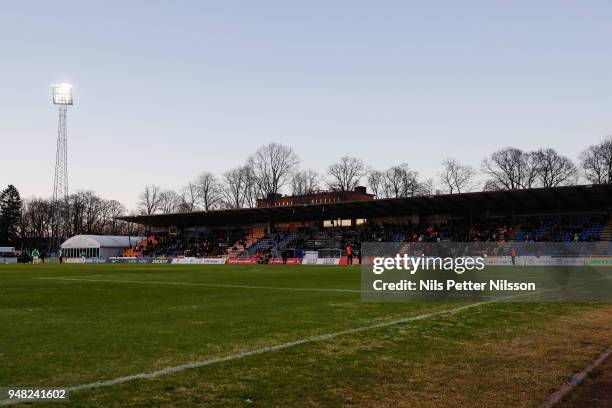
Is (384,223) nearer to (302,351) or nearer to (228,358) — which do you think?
(302,351)

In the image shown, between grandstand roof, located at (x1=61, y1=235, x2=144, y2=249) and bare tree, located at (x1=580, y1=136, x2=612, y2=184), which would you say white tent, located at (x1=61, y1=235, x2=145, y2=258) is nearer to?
grandstand roof, located at (x1=61, y1=235, x2=144, y2=249)

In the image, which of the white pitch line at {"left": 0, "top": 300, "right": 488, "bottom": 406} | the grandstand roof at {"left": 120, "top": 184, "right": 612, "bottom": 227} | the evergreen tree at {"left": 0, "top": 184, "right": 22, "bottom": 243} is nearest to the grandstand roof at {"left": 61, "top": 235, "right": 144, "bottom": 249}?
the grandstand roof at {"left": 120, "top": 184, "right": 612, "bottom": 227}

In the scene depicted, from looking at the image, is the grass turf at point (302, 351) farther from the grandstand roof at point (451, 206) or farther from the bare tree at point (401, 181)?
Result: the bare tree at point (401, 181)

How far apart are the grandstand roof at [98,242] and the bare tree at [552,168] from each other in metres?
68.2

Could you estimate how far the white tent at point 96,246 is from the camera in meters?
82.6

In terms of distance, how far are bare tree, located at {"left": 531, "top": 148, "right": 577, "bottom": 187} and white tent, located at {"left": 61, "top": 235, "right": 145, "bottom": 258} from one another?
67.9 meters

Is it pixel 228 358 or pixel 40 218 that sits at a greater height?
pixel 40 218

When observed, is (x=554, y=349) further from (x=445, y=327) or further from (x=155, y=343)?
(x=155, y=343)

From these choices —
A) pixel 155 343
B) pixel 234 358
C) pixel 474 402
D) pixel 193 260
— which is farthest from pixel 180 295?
pixel 193 260

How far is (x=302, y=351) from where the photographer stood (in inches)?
316

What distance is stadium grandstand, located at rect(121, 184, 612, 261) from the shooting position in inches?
2082

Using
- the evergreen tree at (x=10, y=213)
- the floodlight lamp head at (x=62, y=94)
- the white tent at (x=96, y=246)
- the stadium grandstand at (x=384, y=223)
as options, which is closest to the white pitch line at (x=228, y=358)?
the stadium grandstand at (x=384, y=223)

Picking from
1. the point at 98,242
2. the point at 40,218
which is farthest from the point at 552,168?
the point at 40,218

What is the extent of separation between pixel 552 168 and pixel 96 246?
74.0 metres
